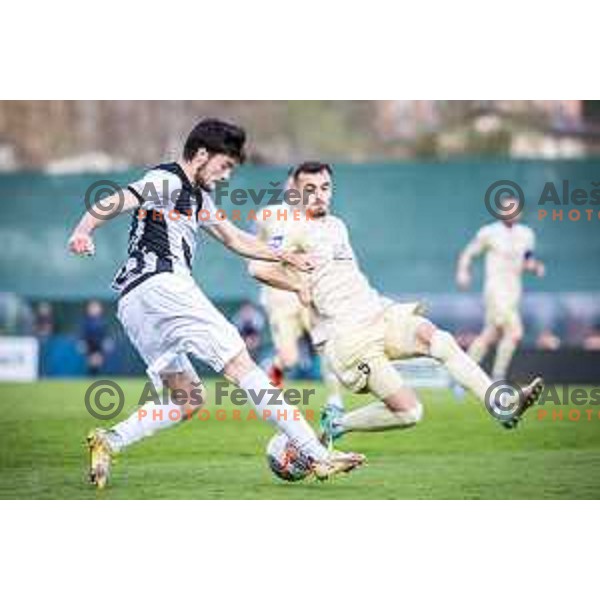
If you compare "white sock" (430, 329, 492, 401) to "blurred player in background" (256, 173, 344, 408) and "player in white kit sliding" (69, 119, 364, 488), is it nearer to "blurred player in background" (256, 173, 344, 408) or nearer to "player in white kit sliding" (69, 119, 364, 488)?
"player in white kit sliding" (69, 119, 364, 488)

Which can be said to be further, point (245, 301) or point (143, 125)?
point (245, 301)

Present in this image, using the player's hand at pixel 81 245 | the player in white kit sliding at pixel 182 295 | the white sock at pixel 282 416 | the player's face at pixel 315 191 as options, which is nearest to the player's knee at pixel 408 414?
the player in white kit sliding at pixel 182 295

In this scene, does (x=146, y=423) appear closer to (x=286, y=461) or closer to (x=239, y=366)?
(x=239, y=366)

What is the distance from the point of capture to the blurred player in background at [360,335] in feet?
24.3

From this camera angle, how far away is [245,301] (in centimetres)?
1144

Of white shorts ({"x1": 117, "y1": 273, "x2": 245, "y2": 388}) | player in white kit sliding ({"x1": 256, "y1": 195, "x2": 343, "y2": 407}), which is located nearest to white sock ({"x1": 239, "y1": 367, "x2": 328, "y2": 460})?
white shorts ({"x1": 117, "y1": 273, "x2": 245, "y2": 388})

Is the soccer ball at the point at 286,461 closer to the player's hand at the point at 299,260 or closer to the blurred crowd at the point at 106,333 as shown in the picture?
the player's hand at the point at 299,260

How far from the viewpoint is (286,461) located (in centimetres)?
736

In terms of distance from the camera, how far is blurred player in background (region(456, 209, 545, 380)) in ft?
36.1

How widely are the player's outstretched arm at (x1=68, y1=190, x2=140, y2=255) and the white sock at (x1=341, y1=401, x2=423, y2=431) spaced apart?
1.53 m
